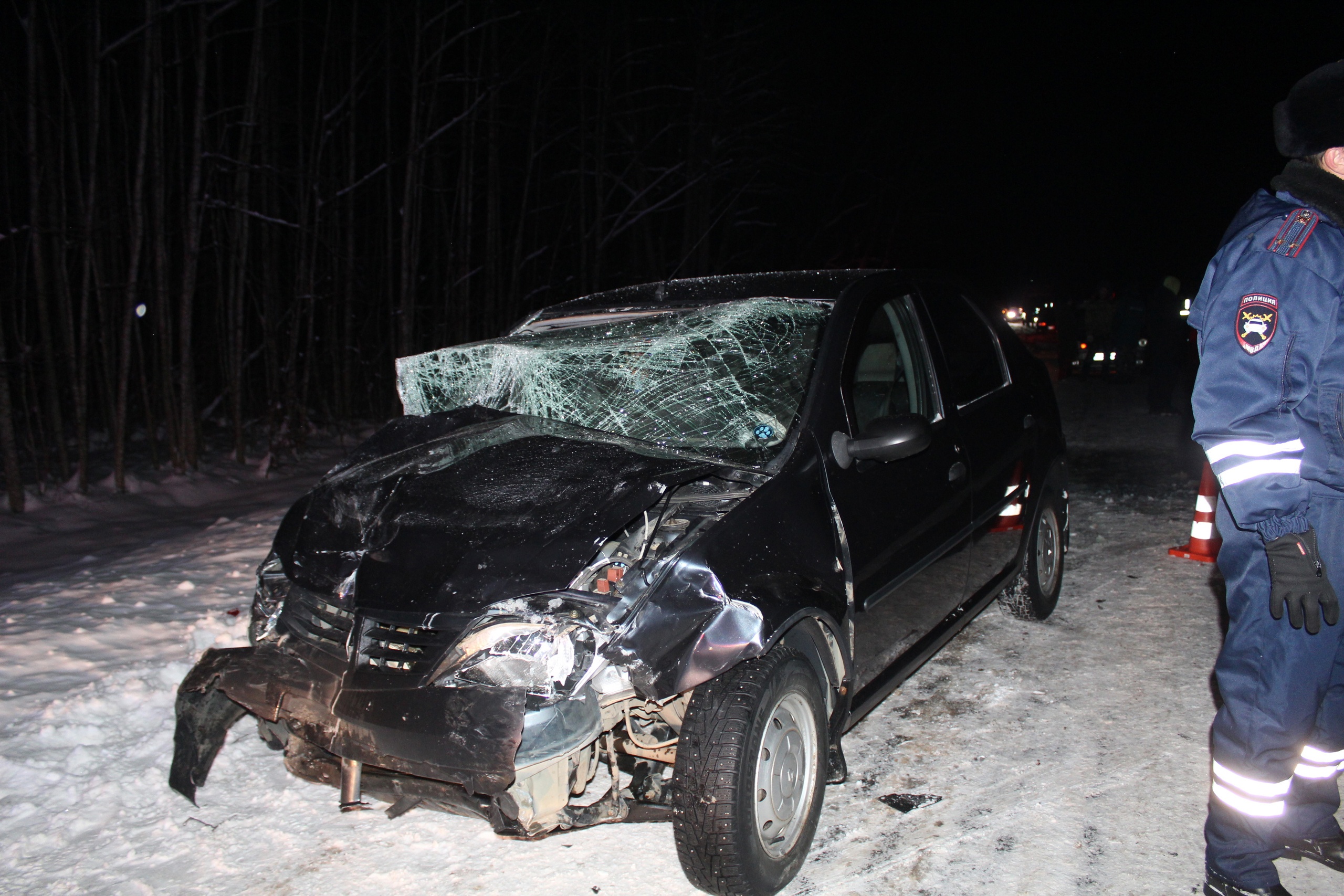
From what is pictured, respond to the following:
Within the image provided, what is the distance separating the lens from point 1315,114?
7.78 ft

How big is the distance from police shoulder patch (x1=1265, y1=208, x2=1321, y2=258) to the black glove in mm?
704

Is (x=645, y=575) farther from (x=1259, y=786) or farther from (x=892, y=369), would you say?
(x=1259, y=786)

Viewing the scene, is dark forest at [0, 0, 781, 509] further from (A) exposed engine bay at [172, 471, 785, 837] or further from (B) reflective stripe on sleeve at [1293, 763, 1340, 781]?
(B) reflective stripe on sleeve at [1293, 763, 1340, 781]

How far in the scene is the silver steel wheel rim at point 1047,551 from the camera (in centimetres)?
450

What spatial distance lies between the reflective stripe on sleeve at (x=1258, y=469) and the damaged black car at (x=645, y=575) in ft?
2.68

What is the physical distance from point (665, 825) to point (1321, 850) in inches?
75.3

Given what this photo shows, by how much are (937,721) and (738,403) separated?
154cm

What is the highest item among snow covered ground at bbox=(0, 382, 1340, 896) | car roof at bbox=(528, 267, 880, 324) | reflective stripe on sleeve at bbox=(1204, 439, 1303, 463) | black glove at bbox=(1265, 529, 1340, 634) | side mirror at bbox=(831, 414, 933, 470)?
car roof at bbox=(528, 267, 880, 324)

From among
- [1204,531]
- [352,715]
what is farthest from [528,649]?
[1204,531]

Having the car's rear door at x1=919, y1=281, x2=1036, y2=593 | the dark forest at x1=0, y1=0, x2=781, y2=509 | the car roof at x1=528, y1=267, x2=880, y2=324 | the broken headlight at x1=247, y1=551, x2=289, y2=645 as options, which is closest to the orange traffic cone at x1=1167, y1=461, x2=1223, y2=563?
the car's rear door at x1=919, y1=281, x2=1036, y2=593

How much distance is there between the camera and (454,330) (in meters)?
12.8

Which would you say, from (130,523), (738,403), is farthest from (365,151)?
(738,403)

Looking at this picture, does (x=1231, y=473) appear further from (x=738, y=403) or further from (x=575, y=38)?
(x=575, y=38)

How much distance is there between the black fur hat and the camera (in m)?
2.34
